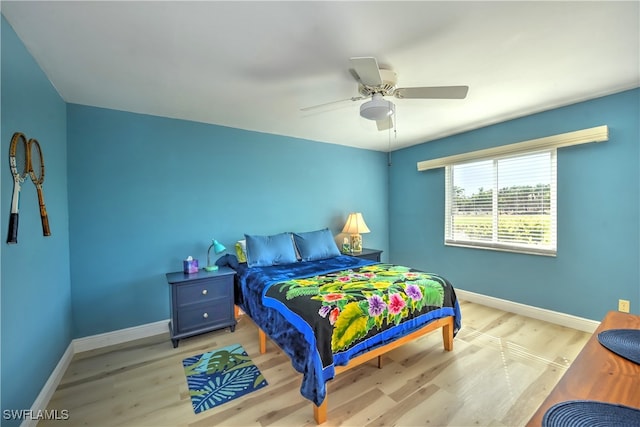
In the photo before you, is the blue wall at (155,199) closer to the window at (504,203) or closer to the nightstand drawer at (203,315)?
the nightstand drawer at (203,315)

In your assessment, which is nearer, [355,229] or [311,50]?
[311,50]

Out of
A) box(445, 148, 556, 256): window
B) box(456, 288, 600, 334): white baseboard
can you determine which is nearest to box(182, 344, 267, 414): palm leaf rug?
box(456, 288, 600, 334): white baseboard

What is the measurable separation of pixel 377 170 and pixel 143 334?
13.8 ft

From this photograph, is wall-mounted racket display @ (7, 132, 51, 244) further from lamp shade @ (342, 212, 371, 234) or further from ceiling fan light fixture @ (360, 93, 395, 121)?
lamp shade @ (342, 212, 371, 234)

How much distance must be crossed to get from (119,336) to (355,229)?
10.4 ft

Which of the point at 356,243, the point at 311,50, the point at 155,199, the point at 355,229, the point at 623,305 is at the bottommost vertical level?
the point at 623,305

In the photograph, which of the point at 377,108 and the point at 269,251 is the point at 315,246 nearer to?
the point at 269,251

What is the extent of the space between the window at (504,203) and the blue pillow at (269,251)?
2508 mm

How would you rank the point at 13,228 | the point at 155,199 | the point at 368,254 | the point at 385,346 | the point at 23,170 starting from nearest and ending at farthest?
the point at 13,228, the point at 23,170, the point at 385,346, the point at 155,199, the point at 368,254

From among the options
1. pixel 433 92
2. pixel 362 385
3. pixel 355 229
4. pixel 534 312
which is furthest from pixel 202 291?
pixel 534 312

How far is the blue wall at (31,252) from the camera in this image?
149cm

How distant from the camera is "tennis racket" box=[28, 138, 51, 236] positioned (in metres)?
1.82

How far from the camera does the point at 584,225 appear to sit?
9.21 ft

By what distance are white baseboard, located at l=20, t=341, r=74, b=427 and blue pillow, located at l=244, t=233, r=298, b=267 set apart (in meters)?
1.72
